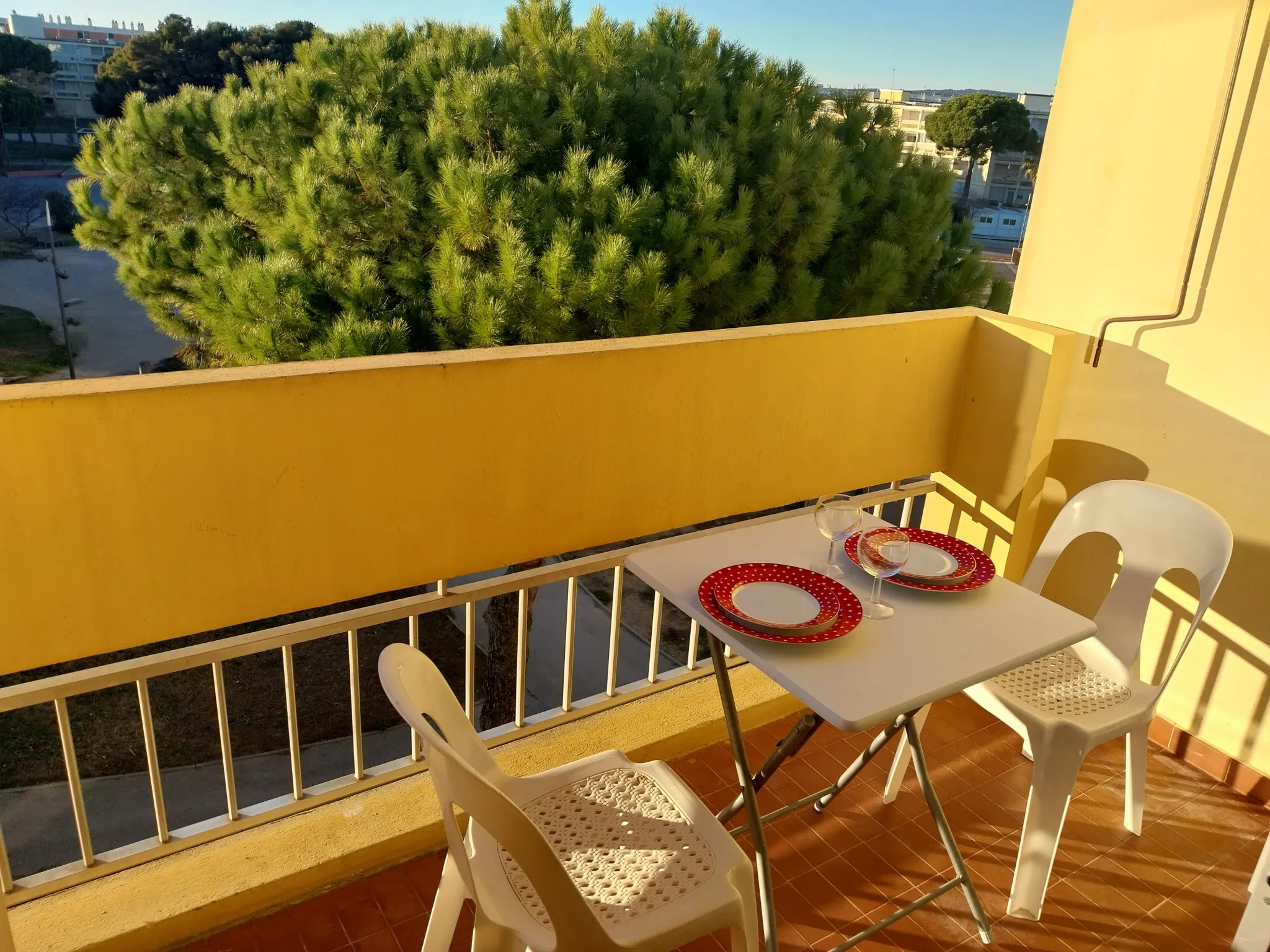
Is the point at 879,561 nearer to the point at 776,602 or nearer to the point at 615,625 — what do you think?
the point at 776,602

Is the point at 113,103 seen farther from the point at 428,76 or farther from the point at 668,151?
the point at 668,151

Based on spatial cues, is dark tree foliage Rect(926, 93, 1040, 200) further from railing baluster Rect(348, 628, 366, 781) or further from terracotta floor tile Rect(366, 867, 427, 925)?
terracotta floor tile Rect(366, 867, 427, 925)

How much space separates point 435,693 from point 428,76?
8684 mm

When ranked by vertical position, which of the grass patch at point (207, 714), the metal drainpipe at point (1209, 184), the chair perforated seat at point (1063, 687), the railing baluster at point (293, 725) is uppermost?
the metal drainpipe at point (1209, 184)

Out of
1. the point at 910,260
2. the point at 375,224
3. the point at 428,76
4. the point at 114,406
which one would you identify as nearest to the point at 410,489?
the point at 114,406

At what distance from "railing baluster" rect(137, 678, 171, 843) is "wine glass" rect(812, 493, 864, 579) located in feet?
4.69

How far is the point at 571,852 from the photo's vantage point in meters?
1.68

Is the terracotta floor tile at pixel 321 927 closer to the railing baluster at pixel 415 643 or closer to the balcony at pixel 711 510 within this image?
the balcony at pixel 711 510

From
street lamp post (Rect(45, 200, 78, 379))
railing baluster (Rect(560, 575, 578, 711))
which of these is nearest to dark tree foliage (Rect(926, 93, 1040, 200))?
railing baluster (Rect(560, 575, 578, 711))

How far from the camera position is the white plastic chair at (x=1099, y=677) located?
2.15m

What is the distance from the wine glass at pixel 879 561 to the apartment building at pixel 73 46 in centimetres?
1272

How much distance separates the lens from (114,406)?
1790mm

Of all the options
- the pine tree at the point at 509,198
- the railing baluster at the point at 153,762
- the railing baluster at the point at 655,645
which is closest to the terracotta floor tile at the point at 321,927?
the railing baluster at the point at 153,762

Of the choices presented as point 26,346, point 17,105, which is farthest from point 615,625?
point 26,346
